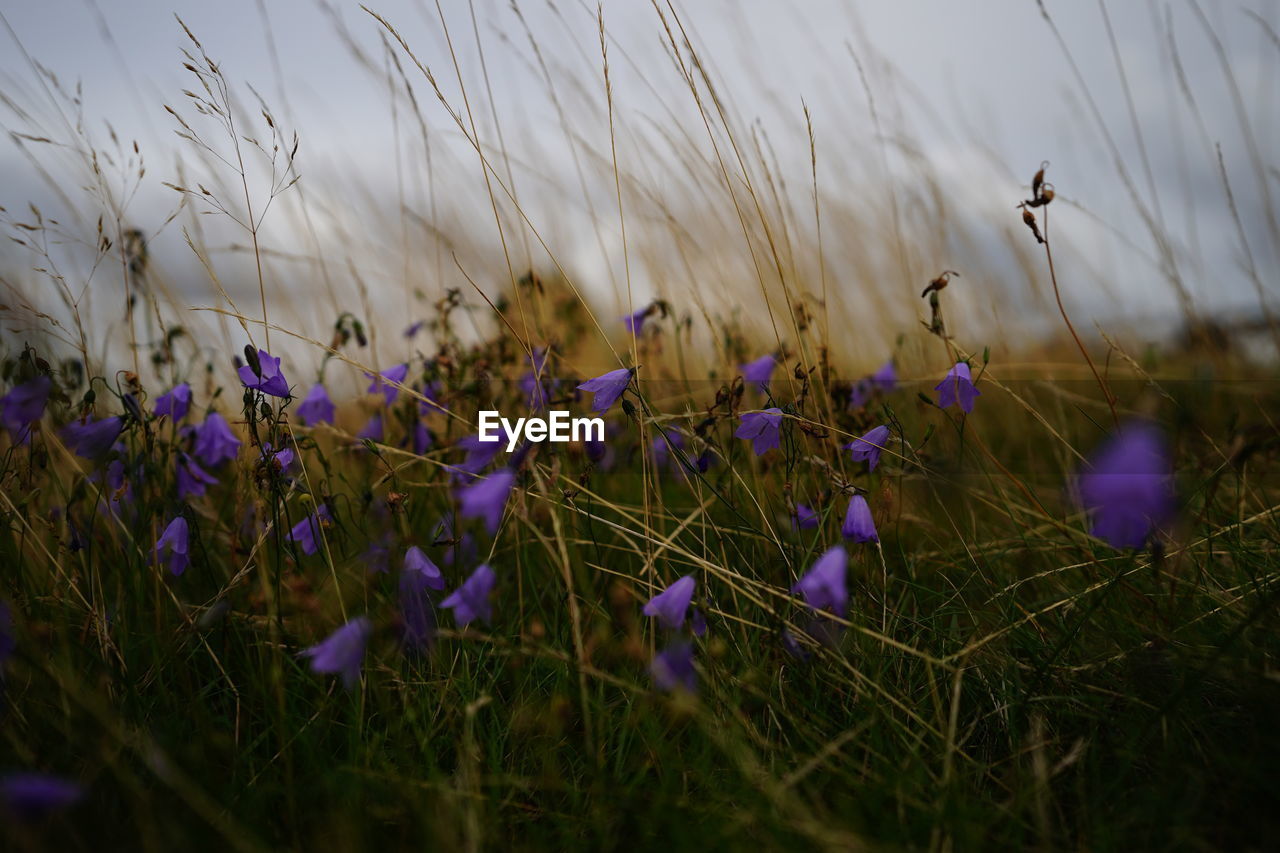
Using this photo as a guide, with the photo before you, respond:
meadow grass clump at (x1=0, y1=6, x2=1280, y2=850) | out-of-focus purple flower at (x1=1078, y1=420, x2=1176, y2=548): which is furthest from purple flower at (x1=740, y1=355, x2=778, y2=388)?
out-of-focus purple flower at (x1=1078, y1=420, x2=1176, y2=548)

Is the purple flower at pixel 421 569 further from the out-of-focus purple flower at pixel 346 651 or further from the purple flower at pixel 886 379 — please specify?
the purple flower at pixel 886 379

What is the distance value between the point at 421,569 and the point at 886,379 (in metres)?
1.44

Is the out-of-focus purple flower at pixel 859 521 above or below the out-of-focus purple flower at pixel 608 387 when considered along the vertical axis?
below

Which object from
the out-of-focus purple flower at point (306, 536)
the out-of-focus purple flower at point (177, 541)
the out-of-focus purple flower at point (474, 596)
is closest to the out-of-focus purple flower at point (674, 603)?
the out-of-focus purple flower at point (474, 596)

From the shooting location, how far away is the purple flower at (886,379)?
7.38 ft

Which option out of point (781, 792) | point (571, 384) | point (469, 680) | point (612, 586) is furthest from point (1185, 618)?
point (571, 384)

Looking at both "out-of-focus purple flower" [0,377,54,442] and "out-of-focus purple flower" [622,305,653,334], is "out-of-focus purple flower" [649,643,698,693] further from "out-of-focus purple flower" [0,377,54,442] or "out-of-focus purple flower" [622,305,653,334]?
"out-of-focus purple flower" [0,377,54,442]

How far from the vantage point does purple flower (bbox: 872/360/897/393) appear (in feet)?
7.38

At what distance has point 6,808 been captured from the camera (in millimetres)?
865

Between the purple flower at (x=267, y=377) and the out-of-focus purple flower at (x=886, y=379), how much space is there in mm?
1507

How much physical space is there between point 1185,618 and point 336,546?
1871 mm

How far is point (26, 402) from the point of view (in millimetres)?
1437

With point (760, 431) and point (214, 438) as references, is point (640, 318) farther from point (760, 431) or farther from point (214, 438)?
point (214, 438)

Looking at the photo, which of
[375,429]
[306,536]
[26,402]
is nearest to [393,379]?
[375,429]
